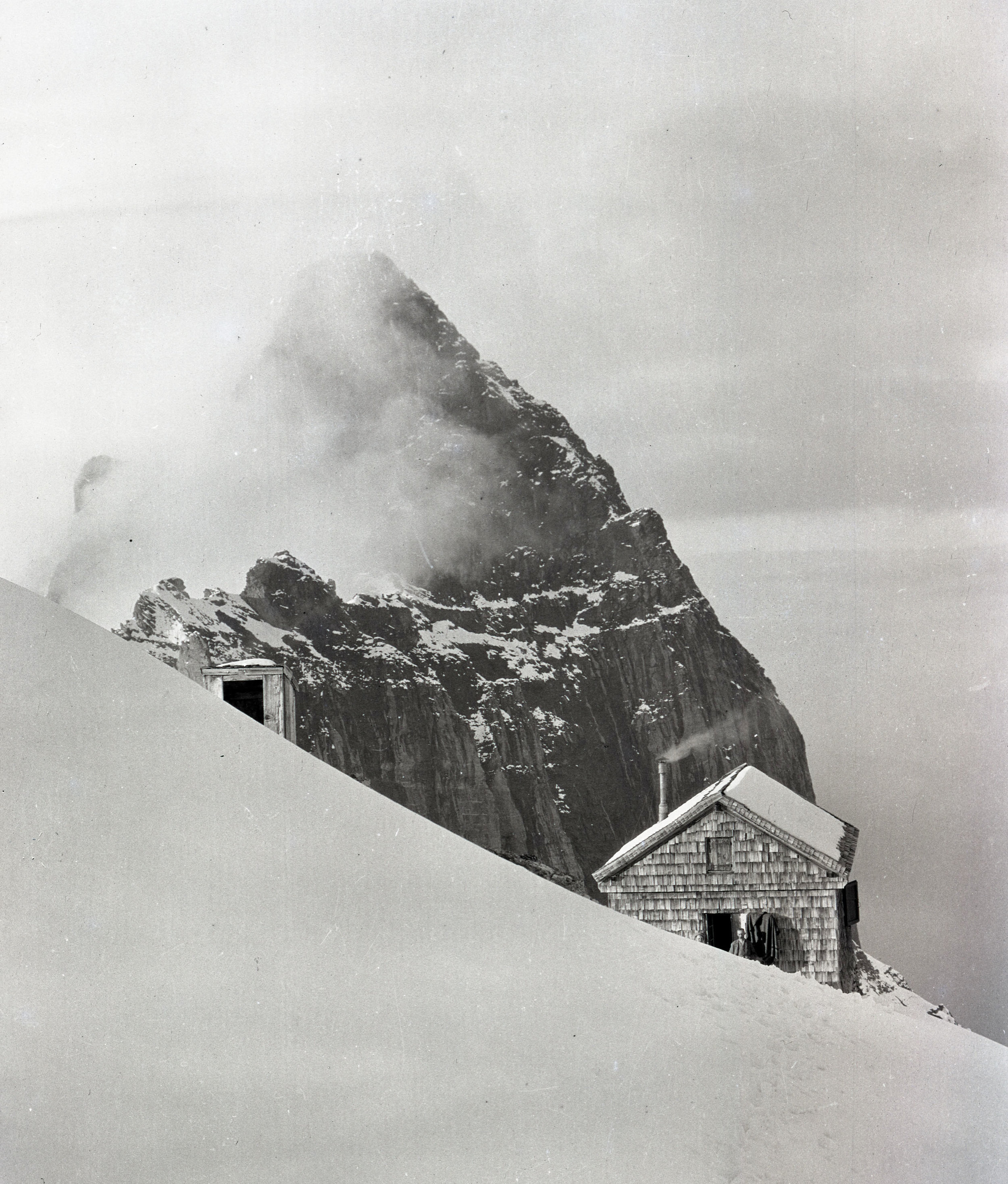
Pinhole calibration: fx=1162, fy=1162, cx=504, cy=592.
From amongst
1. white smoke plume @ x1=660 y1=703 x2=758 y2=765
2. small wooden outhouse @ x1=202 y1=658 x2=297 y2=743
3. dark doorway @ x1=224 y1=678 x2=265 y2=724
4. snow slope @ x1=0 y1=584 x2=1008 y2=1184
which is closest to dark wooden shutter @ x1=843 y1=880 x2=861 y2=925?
snow slope @ x1=0 y1=584 x2=1008 y2=1184

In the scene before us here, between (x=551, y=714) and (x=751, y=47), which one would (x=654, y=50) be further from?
(x=551, y=714)

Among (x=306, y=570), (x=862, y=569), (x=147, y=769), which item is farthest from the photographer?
(x=306, y=570)

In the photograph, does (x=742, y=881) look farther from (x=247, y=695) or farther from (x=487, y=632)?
(x=487, y=632)

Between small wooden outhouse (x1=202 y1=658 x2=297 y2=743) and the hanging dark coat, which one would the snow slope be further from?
the hanging dark coat

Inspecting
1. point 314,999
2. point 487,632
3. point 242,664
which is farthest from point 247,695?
point 487,632

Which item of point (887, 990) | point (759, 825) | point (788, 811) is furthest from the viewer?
point (887, 990)

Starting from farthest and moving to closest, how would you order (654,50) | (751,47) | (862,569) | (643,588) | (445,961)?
(643,588) < (862,569) < (654,50) < (751,47) < (445,961)

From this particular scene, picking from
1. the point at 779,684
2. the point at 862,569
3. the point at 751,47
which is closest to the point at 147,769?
the point at 751,47

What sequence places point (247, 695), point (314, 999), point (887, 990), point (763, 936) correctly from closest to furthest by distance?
1. point (314, 999)
2. point (247, 695)
3. point (763, 936)
4. point (887, 990)
